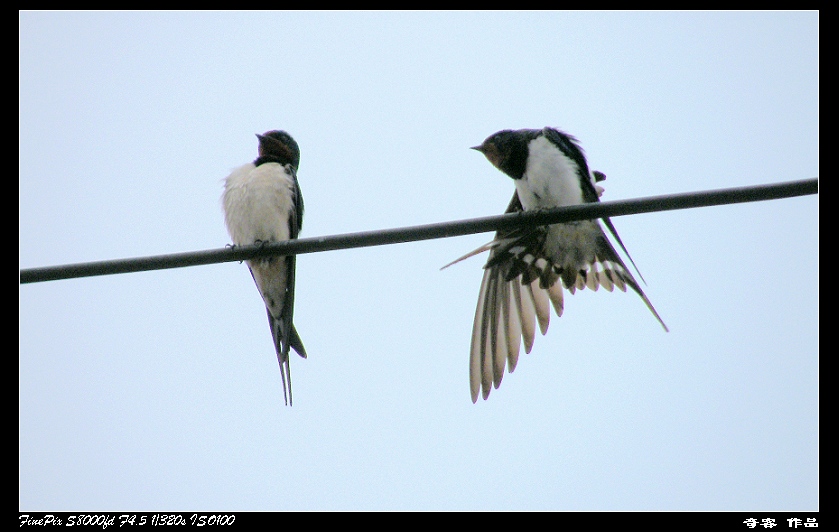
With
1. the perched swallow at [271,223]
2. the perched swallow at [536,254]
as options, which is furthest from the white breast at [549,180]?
the perched swallow at [271,223]

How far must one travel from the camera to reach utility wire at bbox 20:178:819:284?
2338mm

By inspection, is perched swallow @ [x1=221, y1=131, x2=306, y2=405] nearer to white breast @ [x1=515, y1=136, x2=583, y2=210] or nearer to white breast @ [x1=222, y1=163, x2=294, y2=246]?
white breast @ [x1=222, y1=163, x2=294, y2=246]

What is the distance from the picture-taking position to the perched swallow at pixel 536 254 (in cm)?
396

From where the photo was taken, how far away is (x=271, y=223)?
4387mm

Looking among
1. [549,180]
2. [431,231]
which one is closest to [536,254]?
[549,180]

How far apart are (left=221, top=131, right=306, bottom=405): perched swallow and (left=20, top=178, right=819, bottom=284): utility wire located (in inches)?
71.3

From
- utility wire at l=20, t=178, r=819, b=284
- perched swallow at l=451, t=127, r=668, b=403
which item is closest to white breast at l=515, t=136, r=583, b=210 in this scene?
perched swallow at l=451, t=127, r=668, b=403

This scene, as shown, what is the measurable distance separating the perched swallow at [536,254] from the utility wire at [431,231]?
1289mm

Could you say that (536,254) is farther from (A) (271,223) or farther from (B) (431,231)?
(B) (431,231)

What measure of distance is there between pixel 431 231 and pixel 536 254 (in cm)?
168

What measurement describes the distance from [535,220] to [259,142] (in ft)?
9.03

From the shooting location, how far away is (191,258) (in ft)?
7.92
